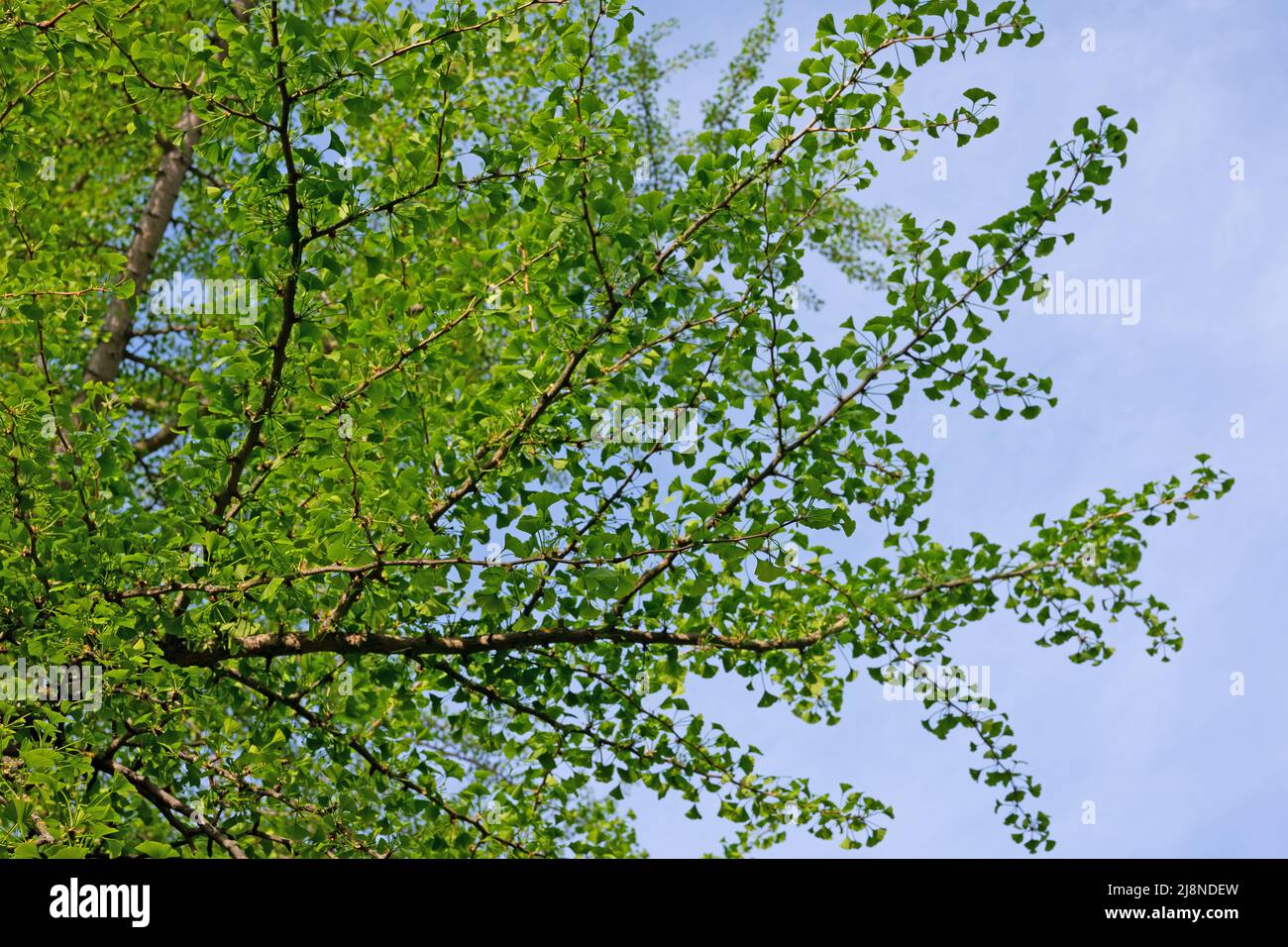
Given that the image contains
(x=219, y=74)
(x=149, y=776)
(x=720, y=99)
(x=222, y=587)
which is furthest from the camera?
(x=720, y=99)

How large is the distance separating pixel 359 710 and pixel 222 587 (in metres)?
1.44

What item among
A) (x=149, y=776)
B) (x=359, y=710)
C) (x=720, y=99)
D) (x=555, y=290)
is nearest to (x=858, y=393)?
(x=555, y=290)

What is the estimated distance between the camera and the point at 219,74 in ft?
11.7

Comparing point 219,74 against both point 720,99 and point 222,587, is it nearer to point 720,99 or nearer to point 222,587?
point 222,587

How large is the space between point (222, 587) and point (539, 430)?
54.6 inches

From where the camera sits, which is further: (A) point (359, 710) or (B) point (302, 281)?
(A) point (359, 710)

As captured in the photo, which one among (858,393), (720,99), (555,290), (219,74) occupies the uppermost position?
(720,99)

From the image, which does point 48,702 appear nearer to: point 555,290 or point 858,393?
point 555,290

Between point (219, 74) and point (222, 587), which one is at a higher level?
point (219, 74)
